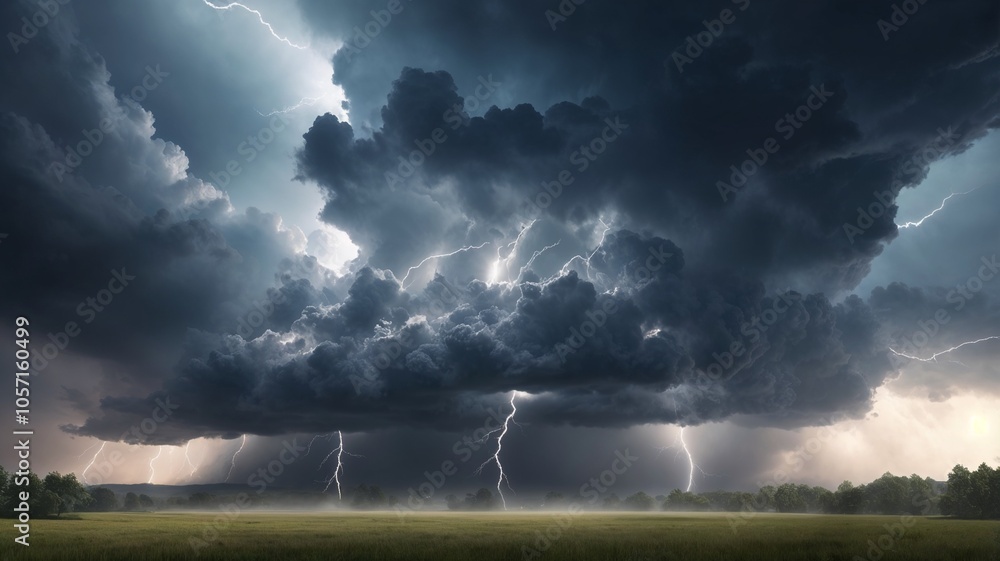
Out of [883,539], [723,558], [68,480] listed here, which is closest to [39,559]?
[723,558]

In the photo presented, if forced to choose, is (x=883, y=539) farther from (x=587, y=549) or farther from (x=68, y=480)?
(x=68, y=480)

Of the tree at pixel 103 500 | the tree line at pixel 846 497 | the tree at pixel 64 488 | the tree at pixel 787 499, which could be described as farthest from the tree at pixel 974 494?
the tree at pixel 103 500

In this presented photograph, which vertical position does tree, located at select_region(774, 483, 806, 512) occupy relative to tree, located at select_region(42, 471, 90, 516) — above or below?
below

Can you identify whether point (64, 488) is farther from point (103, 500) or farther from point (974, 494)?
point (974, 494)

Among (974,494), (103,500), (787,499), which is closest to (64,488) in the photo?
(103,500)

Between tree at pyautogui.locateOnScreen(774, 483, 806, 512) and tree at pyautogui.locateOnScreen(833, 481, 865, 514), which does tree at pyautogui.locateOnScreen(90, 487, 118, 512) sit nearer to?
tree at pyautogui.locateOnScreen(774, 483, 806, 512)

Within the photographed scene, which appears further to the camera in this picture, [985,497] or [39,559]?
[985,497]

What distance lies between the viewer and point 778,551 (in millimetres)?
40500

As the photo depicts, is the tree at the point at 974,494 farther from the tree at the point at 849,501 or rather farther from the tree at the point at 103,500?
the tree at the point at 103,500

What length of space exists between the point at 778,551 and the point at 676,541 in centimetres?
987

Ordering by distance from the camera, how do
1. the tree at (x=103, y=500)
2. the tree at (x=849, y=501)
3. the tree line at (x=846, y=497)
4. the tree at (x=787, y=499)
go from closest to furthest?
the tree line at (x=846, y=497), the tree at (x=849, y=501), the tree at (x=787, y=499), the tree at (x=103, y=500)

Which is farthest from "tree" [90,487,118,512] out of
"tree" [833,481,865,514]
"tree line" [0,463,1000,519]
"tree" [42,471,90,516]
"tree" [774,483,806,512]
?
"tree" [833,481,865,514]

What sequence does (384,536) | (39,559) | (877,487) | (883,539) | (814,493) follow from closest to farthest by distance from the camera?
(39,559), (883,539), (384,536), (877,487), (814,493)

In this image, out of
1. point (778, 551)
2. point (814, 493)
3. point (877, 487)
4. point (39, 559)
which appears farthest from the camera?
point (814, 493)
